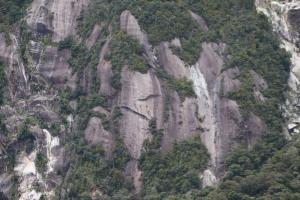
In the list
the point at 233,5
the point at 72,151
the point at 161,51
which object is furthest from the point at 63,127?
the point at 233,5

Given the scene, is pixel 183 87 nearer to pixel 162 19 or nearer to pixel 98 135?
pixel 162 19

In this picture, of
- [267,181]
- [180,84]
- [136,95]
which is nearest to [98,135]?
[136,95]

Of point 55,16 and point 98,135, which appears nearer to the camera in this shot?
point 98,135

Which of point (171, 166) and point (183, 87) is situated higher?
point (183, 87)

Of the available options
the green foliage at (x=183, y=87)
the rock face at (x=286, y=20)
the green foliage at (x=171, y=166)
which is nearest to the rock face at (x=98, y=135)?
the green foliage at (x=171, y=166)

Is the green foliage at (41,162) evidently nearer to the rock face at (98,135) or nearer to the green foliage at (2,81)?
the rock face at (98,135)

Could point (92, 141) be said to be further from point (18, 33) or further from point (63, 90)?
point (18, 33)
